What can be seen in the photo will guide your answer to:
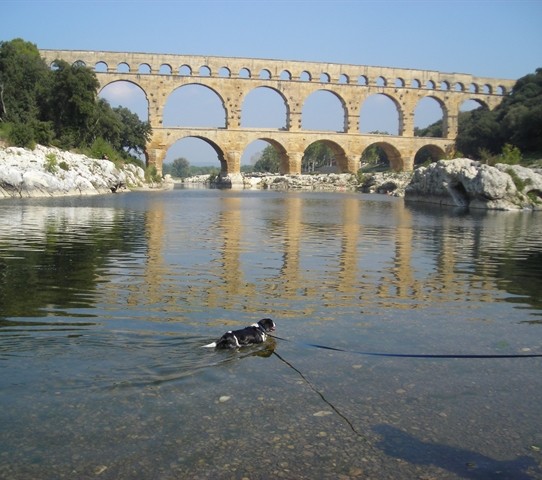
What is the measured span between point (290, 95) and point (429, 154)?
1788cm

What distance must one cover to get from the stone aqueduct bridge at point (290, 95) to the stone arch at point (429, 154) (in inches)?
8.6

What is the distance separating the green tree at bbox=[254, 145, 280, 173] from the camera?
3600 inches

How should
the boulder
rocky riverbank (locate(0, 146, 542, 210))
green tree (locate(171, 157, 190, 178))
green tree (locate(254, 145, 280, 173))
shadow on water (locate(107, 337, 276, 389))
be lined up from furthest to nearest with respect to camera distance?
green tree (locate(171, 157, 190, 178)) → green tree (locate(254, 145, 280, 173)) → rocky riverbank (locate(0, 146, 542, 210)) → the boulder → shadow on water (locate(107, 337, 276, 389))

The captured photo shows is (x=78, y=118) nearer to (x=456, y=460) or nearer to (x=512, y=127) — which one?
(x=512, y=127)

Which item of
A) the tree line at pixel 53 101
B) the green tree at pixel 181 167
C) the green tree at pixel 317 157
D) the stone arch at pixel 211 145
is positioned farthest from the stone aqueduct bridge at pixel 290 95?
the green tree at pixel 181 167

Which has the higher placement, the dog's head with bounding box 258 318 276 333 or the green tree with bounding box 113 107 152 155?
the green tree with bounding box 113 107 152 155

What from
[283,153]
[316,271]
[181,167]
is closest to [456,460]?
[316,271]

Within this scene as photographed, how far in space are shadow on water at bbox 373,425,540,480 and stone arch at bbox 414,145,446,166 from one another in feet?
188

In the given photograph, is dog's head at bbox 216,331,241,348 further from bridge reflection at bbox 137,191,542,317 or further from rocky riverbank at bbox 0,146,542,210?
rocky riverbank at bbox 0,146,542,210

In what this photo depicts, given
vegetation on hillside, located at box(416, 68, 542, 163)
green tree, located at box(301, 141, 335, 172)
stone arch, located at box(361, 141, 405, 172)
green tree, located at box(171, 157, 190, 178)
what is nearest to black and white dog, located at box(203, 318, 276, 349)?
vegetation on hillside, located at box(416, 68, 542, 163)

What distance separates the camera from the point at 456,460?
8.41ft

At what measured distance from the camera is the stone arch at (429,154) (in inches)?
2317

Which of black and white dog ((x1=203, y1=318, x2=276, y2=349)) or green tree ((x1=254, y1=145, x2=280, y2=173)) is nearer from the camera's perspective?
black and white dog ((x1=203, y1=318, x2=276, y2=349))

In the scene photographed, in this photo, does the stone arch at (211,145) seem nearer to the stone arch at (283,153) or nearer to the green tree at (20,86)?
the stone arch at (283,153)
